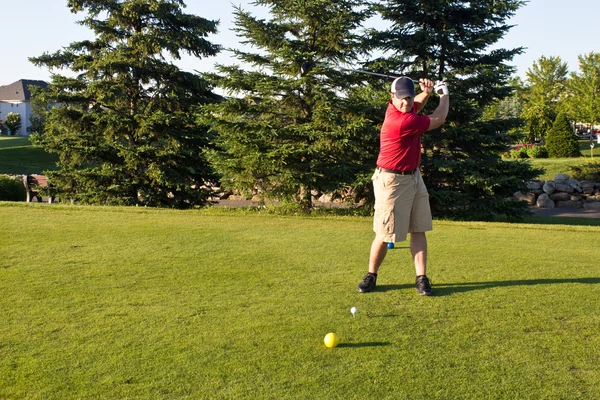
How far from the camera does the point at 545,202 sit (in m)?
23.1

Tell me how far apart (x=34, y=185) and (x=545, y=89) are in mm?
43349

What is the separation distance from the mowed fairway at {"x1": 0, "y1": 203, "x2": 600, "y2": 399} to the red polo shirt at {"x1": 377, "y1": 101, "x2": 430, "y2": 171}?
47.7 inches

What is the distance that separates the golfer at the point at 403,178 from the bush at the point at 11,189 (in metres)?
18.0

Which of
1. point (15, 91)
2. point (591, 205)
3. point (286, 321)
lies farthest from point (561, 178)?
point (15, 91)

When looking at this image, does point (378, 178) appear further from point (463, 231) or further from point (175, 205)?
point (175, 205)

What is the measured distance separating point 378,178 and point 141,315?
8.51 feet

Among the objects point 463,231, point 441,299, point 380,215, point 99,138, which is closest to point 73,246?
point 380,215

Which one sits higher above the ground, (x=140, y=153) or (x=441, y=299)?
(x=140, y=153)

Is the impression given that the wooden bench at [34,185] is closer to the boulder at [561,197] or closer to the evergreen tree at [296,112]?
the evergreen tree at [296,112]

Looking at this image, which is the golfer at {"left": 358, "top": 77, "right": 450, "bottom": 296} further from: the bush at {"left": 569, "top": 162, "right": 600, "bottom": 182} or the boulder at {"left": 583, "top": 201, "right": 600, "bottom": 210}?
the bush at {"left": 569, "top": 162, "right": 600, "bottom": 182}

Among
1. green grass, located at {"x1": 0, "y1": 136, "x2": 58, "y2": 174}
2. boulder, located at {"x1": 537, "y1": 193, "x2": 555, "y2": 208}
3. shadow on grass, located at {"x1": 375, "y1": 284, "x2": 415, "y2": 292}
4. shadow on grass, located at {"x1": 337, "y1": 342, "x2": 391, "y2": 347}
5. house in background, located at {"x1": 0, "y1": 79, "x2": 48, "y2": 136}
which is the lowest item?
boulder, located at {"x1": 537, "y1": 193, "x2": 555, "y2": 208}

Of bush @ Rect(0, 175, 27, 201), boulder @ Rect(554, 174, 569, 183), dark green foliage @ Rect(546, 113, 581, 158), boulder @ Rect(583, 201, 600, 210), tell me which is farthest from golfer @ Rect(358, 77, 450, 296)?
dark green foliage @ Rect(546, 113, 581, 158)

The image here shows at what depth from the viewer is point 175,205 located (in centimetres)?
1933

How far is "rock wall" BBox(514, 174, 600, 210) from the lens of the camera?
75.7 ft
